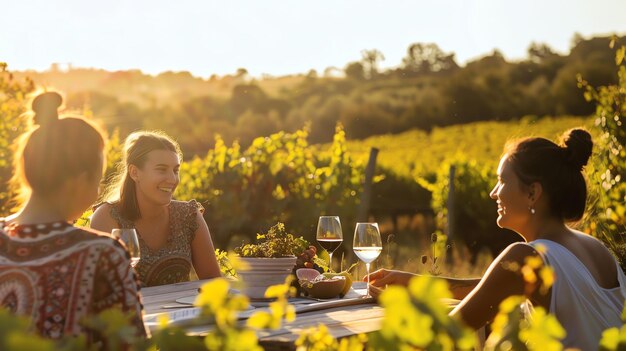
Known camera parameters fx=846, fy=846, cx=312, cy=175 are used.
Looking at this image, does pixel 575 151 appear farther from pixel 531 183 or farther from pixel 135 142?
pixel 135 142

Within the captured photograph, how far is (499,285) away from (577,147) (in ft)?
2.03

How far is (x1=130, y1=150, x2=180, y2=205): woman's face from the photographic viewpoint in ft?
15.0

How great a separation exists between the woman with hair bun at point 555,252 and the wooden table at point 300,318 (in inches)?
14.5

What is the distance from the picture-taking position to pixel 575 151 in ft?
9.78

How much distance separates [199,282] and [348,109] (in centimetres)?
3653

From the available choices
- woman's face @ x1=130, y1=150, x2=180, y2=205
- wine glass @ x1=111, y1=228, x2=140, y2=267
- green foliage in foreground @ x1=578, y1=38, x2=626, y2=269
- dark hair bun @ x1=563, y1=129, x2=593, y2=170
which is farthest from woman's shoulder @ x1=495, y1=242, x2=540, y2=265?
green foliage in foreground @ x1=578, y1=38, x2=626, y2=269

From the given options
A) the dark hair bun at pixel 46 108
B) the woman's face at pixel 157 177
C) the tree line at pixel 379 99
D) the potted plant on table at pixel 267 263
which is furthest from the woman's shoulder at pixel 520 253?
the tree line at pixel 379 99

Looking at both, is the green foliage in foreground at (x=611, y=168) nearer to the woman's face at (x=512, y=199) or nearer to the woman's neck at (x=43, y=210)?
the woman's face at (x=512, y=199)

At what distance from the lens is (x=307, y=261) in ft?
12.2

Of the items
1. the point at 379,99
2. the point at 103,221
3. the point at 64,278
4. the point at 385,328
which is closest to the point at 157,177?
the point at 103,221

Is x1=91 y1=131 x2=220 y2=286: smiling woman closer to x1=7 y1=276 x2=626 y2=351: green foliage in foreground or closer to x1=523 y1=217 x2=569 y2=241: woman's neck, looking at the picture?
x1=523 y1=217 x2=569 y2=241: woman's neck

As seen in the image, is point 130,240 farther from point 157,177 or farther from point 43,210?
point 157,177

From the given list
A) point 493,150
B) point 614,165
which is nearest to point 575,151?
point 614,165

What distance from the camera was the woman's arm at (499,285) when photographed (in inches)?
106
